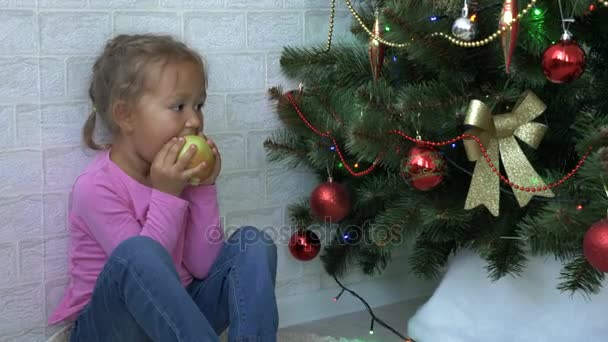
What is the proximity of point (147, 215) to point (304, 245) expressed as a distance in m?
0.45

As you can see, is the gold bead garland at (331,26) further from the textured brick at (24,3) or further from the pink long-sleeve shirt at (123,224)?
the textured brick at (24,3)

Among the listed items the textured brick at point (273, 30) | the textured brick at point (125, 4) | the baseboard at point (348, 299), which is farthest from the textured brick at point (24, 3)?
the baseboard at point (348, 299)

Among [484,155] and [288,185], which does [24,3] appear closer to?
[288,185]

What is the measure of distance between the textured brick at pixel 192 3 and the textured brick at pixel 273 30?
8 cm

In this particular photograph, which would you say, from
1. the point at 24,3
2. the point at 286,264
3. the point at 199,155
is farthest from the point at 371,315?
the point at 24,3

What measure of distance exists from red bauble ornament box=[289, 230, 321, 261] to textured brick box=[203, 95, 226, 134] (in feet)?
0.95

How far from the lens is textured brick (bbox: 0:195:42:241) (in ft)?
4.99

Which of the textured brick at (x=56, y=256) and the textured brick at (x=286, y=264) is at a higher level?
the textured brick at (x=56, y=256)

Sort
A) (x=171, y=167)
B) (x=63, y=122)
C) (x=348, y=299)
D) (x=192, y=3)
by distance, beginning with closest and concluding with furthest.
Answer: (x=171, y=167) < (x=63, y=122) < (x=192, y=3) < (x=348, y=299)

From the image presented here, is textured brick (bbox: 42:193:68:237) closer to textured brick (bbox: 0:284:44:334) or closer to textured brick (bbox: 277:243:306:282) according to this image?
textured brick (bbox: 0:284:44:334)

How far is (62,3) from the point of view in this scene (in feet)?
4.97

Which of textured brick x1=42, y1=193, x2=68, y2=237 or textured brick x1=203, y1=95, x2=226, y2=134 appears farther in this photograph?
textured brick x1=203, y1=95, x2=226, y2=134

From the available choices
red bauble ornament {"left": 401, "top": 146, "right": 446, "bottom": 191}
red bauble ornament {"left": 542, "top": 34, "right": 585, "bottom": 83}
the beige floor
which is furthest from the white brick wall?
red bauble ornament {"left": 542, "top": 34, "right": 585, "bottom": 83}

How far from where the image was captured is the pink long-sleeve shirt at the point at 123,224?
1447mm
